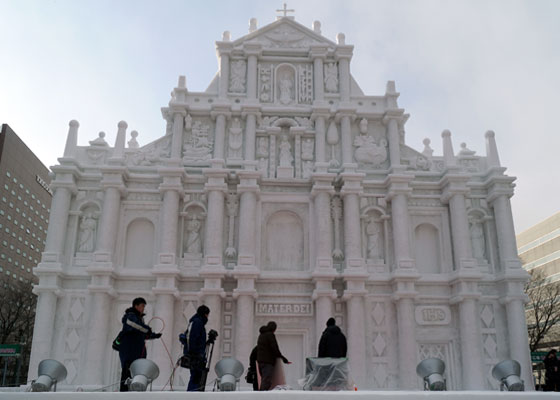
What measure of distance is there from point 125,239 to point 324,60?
11534mm

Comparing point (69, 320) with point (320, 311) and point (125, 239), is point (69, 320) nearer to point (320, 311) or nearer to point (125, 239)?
point (125, 239)

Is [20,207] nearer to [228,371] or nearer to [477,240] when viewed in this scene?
[477,240]

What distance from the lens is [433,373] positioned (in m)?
8.97

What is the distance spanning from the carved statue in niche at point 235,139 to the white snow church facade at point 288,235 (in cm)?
6

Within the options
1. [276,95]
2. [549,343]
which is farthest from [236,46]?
[549,343]

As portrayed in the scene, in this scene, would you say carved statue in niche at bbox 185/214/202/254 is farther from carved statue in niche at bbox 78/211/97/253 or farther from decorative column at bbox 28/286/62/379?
decorative column at bbox 28/286/62/379

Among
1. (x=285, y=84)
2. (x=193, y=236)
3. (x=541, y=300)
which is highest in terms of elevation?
(x=285, y=84)

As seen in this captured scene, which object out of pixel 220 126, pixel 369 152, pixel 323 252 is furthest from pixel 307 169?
pixel 220 126

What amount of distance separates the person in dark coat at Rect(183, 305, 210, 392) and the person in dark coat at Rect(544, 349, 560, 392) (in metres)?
10.4

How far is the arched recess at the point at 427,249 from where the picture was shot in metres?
21.7

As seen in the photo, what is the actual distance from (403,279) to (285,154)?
6.96m

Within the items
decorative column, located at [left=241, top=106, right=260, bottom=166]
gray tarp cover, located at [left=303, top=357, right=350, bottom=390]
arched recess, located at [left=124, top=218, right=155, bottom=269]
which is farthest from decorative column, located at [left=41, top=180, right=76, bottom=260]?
gray tarp cover, located at [left=303, top=357, right=350, bottom=390]

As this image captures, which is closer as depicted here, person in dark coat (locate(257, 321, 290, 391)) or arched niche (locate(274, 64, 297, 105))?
person in dark coat (locate(257, 321, 290, 391))

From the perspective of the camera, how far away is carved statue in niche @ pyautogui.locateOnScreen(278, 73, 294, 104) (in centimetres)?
2369
